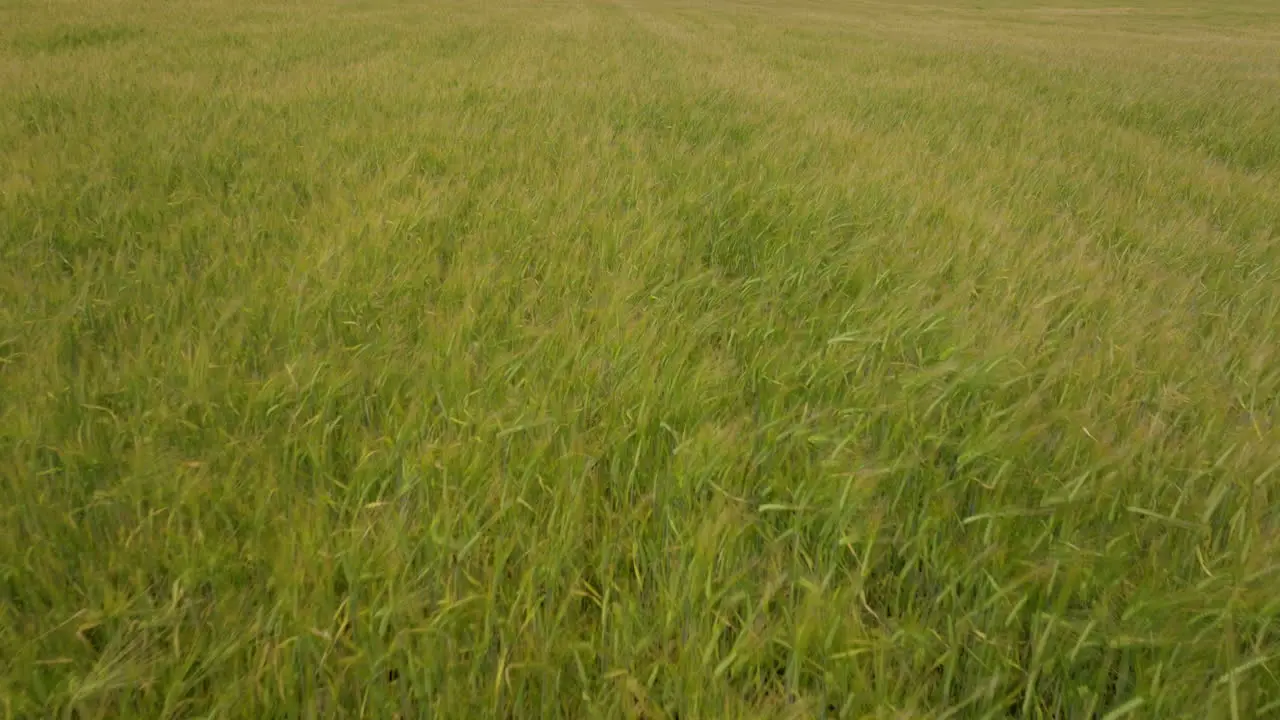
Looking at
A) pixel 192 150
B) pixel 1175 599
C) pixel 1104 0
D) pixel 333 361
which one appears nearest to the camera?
pixel 1175 599

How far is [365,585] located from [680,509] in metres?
0.43

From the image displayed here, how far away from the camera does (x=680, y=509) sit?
3.03 feet

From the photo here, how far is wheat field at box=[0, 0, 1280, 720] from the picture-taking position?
710mm

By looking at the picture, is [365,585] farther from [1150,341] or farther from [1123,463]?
[1150,341]

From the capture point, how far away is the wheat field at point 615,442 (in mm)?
710

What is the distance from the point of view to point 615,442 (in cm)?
106

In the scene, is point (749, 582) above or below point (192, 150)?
below

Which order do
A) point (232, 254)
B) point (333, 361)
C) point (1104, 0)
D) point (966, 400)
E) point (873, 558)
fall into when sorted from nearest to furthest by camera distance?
point (873, 558) < point (966, 400) < point (333, 361) < point (232, 254) < point (1104, 0)

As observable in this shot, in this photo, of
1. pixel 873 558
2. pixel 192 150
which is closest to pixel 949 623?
pixel 873 558

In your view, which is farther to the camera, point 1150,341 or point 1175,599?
point 1150,341

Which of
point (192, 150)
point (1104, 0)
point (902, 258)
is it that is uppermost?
point (1104, 0)

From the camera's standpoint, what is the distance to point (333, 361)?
123cm

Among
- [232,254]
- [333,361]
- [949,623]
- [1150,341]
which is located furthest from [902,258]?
[232,254]

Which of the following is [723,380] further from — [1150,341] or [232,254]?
[232,254]
